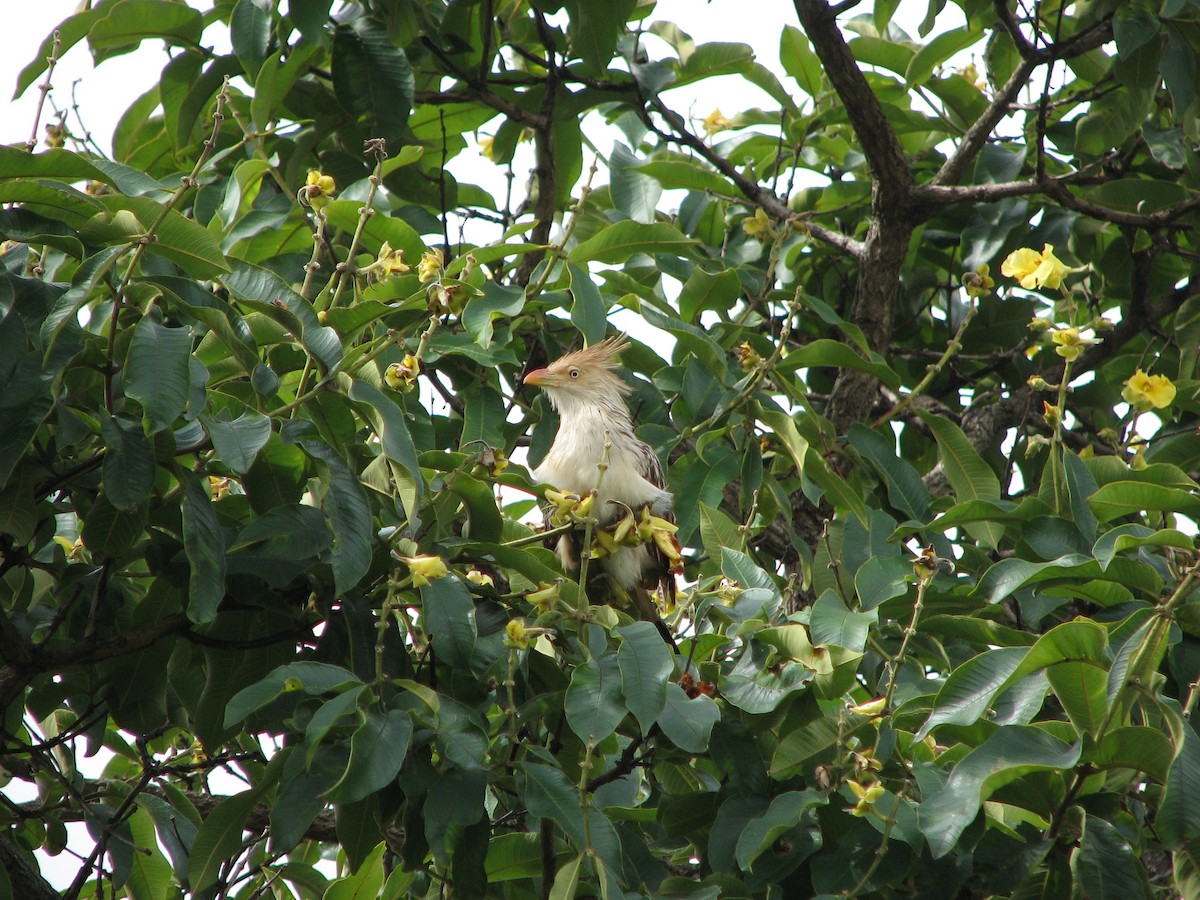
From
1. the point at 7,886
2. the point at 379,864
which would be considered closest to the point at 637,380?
the point at 379,864

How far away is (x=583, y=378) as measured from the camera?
4.42m

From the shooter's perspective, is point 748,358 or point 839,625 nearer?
point 839,625

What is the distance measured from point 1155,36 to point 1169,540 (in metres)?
2.31

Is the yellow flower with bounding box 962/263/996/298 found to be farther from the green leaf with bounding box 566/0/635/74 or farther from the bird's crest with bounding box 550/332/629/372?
the green leaf with bounding box 566/0/635/74

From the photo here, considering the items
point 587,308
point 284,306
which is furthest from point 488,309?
point 284,306

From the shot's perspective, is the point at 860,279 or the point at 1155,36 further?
the point at 860,279

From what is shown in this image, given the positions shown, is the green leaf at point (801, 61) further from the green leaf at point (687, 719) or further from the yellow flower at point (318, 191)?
the green leaf at point (687, 719)

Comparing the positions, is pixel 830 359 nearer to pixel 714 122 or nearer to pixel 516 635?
pixel 516 635

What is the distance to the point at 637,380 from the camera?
4129mm

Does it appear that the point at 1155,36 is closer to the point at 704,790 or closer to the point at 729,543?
the point at 729,543

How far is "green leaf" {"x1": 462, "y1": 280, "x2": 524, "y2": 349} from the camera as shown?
304 cm

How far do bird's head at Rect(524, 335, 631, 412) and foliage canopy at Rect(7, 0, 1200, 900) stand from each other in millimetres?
101

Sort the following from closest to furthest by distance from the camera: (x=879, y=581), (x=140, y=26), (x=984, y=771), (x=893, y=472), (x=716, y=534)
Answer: (x=984, y=771) → (x=879, y=581) → (x=716, y=534) → (x=893, y=472) → (x=140, y=26)

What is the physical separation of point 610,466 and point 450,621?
164cm
